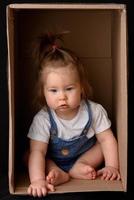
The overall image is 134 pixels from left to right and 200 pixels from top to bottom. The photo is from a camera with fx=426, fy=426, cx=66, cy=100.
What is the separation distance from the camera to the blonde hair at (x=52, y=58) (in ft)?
3.30

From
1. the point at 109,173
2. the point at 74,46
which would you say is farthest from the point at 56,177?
the point at 74,46

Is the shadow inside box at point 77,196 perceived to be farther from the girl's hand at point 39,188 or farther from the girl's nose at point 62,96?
the girl's nose at point 62,96

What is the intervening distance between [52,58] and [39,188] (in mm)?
306

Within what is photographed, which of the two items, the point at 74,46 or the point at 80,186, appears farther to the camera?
the point at 74,46

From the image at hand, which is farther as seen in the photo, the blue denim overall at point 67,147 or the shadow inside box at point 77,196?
the blue denim overall at point 67,147

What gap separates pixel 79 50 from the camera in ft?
3.83

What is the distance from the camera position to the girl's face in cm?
98

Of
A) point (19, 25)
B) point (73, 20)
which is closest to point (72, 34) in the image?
point (73, 20)

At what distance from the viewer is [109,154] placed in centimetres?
101

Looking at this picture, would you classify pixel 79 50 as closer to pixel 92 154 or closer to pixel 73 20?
pixel 73 20

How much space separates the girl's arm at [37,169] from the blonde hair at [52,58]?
0.42 feet

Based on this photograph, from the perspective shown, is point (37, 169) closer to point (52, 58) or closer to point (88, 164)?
point (88, 164)

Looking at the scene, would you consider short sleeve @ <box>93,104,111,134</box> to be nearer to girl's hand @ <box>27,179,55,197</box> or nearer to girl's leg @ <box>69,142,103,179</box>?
girl's leg @ <box>69,142,103,179</box>

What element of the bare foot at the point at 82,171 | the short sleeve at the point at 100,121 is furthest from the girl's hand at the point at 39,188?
the short sleeve at the point at 100,121
